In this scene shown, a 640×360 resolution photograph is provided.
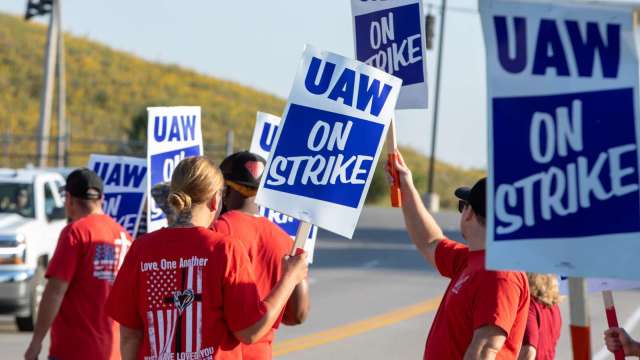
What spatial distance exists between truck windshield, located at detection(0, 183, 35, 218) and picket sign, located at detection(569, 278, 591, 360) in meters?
12.2

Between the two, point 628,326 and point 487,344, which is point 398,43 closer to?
point 487,344

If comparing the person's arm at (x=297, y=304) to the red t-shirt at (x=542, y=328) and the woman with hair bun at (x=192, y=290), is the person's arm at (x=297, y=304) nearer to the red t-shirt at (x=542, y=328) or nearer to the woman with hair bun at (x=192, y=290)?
the woman with hair bun at (x=192, y=290)

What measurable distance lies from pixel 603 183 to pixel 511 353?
150cm

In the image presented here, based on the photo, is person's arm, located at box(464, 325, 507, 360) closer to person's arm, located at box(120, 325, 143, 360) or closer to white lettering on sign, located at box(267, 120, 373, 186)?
white lettering on sign, located at box(267, 120, 373, 186)

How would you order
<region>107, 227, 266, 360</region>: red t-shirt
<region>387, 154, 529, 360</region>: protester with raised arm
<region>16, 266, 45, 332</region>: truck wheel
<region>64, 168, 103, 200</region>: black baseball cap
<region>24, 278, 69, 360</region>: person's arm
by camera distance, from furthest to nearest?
1. <region>16, 266, 45, 332</region>: truck wheel
2. <region>64, 168, 103, 200</region>: black baseball cap
3. <region>24, 278, 69, 360</region>: person's arm
4. <region>387, 154, 529, 360</region>: protester with raised arm
5. <region>107, 227, 266, 360</region>: red t-shirt

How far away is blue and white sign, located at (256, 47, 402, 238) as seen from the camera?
17.5 feet

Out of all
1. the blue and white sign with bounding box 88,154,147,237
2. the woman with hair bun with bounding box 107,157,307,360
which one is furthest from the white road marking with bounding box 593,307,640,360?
the woman with hair bun with bounding box 107,157,307,360

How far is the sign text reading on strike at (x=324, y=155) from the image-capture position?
534 cm

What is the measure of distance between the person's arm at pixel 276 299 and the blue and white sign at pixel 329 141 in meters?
0.33

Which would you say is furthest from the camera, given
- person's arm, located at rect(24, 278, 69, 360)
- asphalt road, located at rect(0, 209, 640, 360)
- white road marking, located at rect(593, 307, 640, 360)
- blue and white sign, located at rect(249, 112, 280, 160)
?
asphalt road, located at rect(0, 209, 640, 360)

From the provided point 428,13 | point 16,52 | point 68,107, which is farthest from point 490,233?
point 16,52

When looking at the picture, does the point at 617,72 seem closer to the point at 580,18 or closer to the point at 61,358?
the point at 580,18

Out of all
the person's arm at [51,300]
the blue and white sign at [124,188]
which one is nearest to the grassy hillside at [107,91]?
the blue and white sign at [124,188]

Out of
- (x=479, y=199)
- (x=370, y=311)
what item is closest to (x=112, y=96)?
(x=370, y=311)
